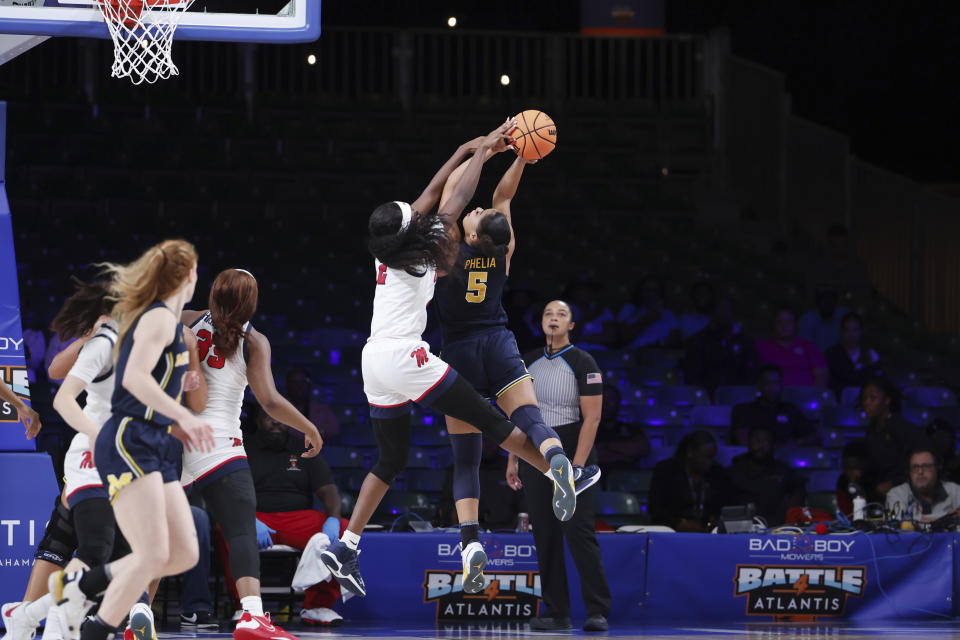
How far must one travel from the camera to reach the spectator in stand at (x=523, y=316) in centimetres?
1359

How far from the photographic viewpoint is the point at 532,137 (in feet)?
25.5

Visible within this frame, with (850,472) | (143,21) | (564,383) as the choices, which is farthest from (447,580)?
(143,21)

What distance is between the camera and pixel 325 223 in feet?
58.5

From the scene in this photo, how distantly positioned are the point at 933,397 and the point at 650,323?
3138 mm

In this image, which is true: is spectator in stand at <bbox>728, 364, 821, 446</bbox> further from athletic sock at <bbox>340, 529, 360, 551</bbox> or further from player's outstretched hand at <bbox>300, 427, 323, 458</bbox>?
player's outstretched hand at <bbox>300, 427, 323, 458</bbox>

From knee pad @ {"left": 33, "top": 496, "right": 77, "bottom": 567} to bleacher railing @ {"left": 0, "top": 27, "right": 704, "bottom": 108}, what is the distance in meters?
12.5

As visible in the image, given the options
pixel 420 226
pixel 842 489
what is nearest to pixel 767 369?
pixel 842 489

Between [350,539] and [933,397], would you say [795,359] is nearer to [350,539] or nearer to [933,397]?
[933,397]

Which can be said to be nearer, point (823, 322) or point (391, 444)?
point (391, 444)

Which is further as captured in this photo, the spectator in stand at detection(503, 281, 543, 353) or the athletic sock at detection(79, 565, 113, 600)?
the spectator in stand at detection(503, 281, 543, 353)

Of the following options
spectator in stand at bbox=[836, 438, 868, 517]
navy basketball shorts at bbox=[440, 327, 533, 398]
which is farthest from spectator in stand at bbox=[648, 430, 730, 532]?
navy basketball shorts at bbox=[440, 327, 533, 398]

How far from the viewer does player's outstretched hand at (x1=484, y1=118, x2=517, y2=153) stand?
7.57 meters

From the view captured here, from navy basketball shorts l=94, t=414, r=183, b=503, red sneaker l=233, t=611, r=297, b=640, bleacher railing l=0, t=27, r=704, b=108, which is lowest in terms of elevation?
red sneaker l=233, t=611, r=297, b=640

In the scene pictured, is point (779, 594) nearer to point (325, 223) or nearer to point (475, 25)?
point (325, 223)
